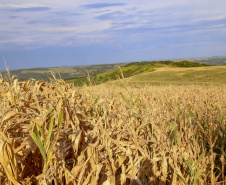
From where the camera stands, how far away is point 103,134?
1306 mm

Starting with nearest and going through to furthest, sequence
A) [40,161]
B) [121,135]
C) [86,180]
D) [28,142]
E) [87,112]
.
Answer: [86,180], [28,142], [40,161], [121,135], [87,112]

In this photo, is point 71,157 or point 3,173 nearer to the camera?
point 3,173

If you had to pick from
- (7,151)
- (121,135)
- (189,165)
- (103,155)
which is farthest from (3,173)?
(189,165)

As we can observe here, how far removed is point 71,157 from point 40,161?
0.19m

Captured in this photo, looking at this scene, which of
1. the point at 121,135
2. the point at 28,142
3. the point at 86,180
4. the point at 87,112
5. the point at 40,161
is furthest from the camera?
the point at 87,112

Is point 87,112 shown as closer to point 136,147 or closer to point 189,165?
point 136,147

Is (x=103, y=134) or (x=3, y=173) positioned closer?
(x=3, y=173)

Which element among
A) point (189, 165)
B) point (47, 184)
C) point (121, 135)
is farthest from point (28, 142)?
point (189, 165)

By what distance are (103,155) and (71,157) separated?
0.27 metres

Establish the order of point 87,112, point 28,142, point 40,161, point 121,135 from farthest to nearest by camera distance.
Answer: point 87,112
point 121,135
point 40,161
point 28,142

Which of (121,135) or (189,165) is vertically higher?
(121,135)

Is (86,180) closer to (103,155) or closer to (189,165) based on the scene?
(103,155)

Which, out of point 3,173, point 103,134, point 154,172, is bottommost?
point 154,172

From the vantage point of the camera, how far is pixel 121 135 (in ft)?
4.96
